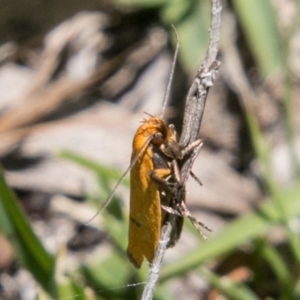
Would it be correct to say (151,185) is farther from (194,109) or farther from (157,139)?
(194,109)

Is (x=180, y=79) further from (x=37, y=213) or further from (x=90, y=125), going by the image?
(x=37, y=213)

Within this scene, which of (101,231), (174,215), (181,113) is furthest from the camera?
(181,113)

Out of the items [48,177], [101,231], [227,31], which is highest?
[227,31]

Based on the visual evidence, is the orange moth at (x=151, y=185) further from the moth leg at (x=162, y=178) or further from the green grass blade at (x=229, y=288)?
the green grass blade at (x=229, y=288)

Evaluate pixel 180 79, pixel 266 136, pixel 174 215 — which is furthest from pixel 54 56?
pixel 174 215

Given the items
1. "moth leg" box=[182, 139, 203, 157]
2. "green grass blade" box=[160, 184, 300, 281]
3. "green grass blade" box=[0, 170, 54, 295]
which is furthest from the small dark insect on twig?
"green grass blade" box=[160, 184, 300, 281]

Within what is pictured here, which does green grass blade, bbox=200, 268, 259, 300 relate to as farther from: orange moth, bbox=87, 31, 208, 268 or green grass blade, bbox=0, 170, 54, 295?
orange moth, bbox=87, 31, 208, 268
